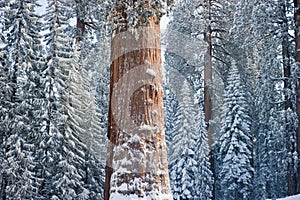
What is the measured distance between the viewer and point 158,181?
4.65 metres

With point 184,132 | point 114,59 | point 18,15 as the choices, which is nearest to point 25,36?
point 18,15

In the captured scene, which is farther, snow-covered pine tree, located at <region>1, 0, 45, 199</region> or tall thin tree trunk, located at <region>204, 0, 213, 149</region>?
tall thin tree trunk, located at <region>204, 0, 213, 149</region>

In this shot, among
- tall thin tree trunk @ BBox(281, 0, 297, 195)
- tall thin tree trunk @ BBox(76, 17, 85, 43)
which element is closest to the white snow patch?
tall thin tree trunk @ BBox(281, 0, 297, 195)

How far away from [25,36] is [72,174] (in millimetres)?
6406

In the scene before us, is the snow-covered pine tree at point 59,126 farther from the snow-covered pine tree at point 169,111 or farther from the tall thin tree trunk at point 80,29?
the snow-covered pine tree at point 169,111

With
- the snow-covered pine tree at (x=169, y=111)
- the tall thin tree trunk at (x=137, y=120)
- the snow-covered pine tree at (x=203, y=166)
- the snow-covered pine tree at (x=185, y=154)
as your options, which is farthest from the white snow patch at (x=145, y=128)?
the snow-covered pine tree at (x=169, y=111)

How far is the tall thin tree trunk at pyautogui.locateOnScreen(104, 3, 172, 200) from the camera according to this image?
15.1ft

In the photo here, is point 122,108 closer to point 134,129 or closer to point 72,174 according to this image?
point 134,129

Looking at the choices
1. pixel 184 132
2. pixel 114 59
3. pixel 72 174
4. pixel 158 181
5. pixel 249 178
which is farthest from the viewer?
pixel 184 132

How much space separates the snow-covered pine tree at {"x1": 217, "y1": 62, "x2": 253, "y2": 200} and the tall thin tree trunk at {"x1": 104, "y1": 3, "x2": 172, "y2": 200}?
17864 mm

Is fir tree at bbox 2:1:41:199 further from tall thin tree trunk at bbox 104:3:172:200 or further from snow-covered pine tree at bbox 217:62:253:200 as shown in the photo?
tall thin tree trunk at bbox 104:3:172:200

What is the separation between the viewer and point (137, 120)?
15.5 ft

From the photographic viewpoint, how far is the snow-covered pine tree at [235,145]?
21922 mm

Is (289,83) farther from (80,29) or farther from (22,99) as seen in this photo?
(22,99)
